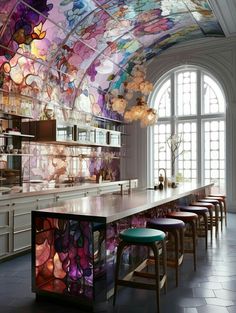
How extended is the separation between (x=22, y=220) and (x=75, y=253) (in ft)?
6.05

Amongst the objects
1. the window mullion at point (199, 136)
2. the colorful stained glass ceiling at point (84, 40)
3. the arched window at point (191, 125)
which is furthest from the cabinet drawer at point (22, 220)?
the window mullion at point (199, 136)

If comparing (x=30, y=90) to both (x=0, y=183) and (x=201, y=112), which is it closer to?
(x=0, y=183)

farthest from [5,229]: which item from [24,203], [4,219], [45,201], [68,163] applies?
[68,163]

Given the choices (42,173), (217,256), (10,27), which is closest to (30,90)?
(10,27)

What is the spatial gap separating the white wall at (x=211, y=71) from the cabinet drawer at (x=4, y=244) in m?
5.38

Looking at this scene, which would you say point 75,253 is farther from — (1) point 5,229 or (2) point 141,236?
(1) point 5,229

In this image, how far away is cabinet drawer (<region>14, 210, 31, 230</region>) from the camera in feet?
14.3

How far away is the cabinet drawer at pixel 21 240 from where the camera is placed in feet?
14.3

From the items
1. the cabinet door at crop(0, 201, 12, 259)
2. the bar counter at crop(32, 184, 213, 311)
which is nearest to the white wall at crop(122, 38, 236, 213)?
the cabinet door at crop(0, 201, 12, 259)

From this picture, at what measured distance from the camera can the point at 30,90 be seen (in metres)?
Result: 6.02

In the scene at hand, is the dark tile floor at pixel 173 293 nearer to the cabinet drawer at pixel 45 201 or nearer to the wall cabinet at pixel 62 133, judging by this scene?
the cabinet drawer at pixel 45 201

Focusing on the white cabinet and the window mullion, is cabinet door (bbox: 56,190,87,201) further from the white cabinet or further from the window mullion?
the window mullion

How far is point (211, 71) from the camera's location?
840 cm

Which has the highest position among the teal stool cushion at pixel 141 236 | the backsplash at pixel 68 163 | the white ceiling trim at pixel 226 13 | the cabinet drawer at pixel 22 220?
the white ceiling trim at pixel 226 13
